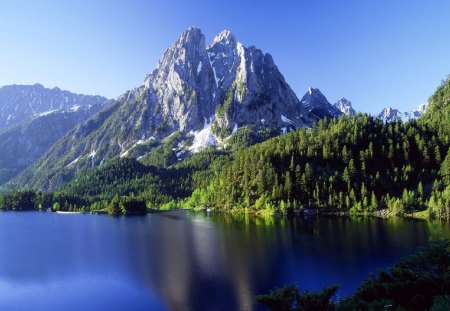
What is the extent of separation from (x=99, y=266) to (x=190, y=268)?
21450 millimetres

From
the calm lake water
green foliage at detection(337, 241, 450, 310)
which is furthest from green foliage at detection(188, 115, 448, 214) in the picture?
green foliage at detection(337, 241, 450, 310)

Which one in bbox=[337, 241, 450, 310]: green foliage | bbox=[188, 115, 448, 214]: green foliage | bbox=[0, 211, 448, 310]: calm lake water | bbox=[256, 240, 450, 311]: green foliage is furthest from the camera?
bbox=[188, 115, 448, 214]: green foliage

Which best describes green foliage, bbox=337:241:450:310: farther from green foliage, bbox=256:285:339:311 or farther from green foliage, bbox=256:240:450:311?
green foliage, bbox=256:285:339:311

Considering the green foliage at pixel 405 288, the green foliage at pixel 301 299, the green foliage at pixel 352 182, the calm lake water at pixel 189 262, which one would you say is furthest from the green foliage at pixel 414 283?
the green foliage at pixel 352 182

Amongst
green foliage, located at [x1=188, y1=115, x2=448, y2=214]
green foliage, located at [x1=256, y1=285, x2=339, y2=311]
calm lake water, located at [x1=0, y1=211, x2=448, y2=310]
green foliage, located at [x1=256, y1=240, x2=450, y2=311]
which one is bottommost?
calm lake water, located at [x1=0, y1=211, x2=448, y2=310]

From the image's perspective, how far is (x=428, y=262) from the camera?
34.2m

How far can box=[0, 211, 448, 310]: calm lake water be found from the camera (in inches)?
2338

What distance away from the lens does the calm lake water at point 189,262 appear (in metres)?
59.4

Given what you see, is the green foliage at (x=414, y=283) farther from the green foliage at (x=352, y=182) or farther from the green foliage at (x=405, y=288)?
the green foliage at (x=352, y=182)

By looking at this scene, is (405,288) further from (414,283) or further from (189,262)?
(189,262)

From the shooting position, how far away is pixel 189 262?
80.5 m

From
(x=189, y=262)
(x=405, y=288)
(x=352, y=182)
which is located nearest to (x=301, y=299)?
(x=405, y=288)

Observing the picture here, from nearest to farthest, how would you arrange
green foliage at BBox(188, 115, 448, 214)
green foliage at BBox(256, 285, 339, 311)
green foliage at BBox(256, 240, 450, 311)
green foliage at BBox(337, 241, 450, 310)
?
green foliage at BBox(337, 241, 450, 310) < green foliage at BBox(256, 240, 450, 311) < green foliage at BBox(256, 285, 339, 311) < green foliage at BBox(188, 115, 448, 214)

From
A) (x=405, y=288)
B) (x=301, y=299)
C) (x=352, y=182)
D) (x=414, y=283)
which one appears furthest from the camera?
(x=352, y=182)
